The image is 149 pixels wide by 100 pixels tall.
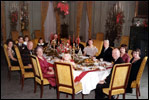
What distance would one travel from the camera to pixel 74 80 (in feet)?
14.6

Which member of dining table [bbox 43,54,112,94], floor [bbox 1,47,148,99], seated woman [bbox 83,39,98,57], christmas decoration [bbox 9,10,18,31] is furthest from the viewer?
christmas decoration [bbox 9,10,18,31]

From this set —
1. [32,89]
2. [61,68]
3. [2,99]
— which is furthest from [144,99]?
[2,99]

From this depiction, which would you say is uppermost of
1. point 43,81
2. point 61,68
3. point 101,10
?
point 101,10

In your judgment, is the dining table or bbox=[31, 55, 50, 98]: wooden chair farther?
bbox=[31, 55, 50, 98]: wooden chair

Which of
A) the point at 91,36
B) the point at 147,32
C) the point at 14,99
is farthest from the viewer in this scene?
the point at 91,36

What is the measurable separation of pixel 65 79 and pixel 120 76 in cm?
108

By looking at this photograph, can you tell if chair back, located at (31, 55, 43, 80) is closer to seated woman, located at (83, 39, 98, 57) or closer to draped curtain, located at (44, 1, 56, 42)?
seated woman, located at (83, 39, 98, 57)

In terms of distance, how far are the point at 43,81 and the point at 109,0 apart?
622cm

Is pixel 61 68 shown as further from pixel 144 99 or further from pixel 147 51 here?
pixel 147 51

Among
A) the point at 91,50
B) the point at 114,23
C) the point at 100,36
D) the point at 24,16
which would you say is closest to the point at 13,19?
the point at 24,16

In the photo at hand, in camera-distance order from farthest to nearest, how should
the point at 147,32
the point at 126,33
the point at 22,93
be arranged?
the point at 126,33
the point at 147,32
the point at 22,93

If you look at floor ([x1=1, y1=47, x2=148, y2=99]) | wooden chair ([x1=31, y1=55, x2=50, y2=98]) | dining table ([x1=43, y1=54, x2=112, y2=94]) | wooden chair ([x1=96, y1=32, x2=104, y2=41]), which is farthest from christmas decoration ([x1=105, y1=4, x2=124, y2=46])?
wooden chair ([x1=31, y1=55, x2=50, y2=98])

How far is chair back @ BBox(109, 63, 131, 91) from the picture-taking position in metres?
4.03

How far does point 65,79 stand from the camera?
166 inches
